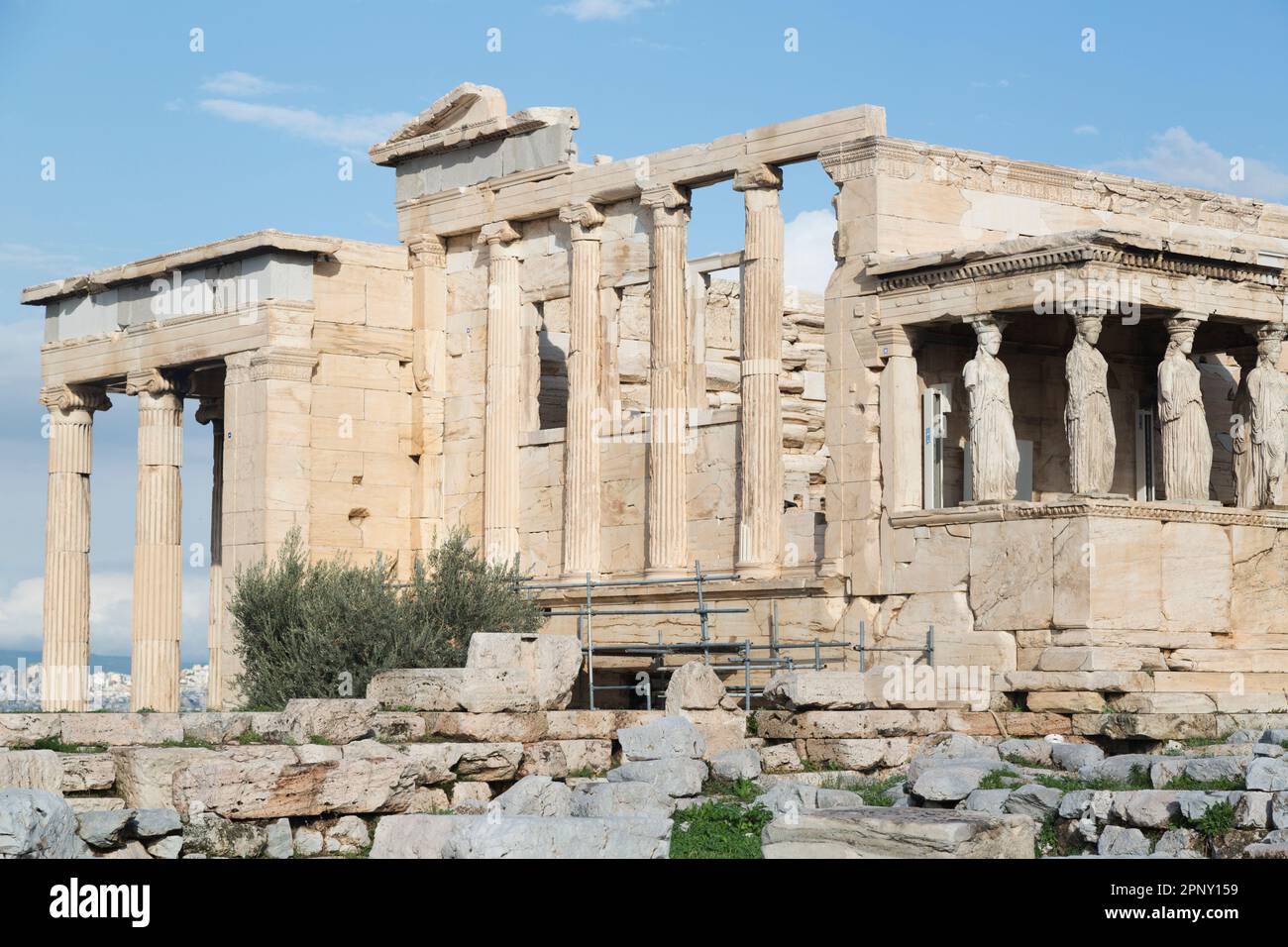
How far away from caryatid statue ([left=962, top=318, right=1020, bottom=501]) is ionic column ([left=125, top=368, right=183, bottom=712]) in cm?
1106

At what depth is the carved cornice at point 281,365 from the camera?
25.1 meters

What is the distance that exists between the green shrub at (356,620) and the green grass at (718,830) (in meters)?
6.49

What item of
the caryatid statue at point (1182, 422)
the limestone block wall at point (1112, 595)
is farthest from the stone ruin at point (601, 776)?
the caryatid statue at point (1182, 422)

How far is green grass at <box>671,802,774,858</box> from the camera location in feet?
40.6

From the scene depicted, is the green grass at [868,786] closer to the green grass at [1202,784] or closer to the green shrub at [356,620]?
the green grass at [1202,784]

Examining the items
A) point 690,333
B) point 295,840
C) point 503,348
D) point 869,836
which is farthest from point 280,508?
point 869,836

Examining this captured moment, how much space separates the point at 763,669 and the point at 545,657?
558 centimetres

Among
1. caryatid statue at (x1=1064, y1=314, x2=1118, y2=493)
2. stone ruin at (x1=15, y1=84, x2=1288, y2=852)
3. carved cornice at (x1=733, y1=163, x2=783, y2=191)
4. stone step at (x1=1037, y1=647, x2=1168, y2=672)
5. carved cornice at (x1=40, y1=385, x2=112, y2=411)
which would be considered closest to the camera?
stone ruin at (x1=15, y1=84, x2=1288, y2=852)

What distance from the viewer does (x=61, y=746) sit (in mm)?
15438

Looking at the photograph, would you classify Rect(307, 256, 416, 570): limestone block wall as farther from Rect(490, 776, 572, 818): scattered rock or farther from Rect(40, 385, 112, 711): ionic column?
Rect(490, 776, 572, 818): scattered rock

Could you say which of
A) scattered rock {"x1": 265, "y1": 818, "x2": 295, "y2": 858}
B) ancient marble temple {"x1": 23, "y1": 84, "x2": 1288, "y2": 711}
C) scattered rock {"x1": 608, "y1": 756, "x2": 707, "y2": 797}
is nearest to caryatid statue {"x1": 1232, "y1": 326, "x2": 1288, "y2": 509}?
ancient marble temple {"x1": 23, "y1": 84, "x2": 1288, "y2": 711}

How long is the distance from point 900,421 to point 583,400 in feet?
14.4

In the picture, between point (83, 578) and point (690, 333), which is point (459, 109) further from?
point (83, 578)

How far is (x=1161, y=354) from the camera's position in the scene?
2309 cm
